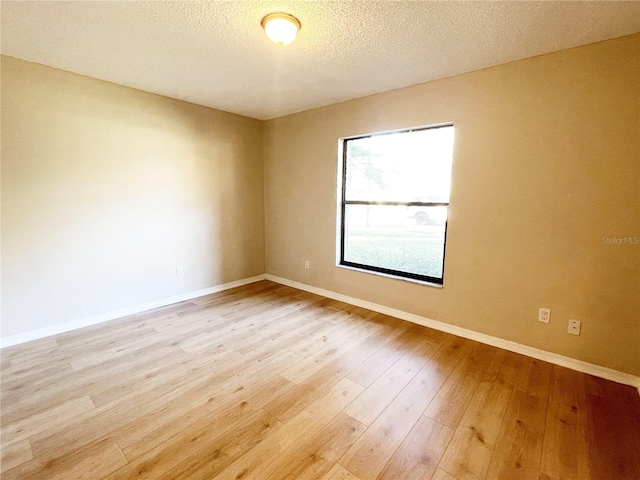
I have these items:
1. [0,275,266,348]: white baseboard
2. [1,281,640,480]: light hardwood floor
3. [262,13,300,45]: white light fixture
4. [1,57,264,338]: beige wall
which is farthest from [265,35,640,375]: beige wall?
[0,275,266,348]: white baseboard

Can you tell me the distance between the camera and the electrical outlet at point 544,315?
2309mm

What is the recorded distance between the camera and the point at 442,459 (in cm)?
143

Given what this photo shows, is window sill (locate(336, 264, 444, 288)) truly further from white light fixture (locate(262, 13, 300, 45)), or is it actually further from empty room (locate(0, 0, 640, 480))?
white light fixture (locate(262, 13, 300, 45))

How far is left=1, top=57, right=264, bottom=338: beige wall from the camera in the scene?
97.5 inches

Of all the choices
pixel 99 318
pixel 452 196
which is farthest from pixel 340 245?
pixel 99 318

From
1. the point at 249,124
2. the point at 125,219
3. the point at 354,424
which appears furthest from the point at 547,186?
the point at 125,219

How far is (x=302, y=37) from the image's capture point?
80.5 inches

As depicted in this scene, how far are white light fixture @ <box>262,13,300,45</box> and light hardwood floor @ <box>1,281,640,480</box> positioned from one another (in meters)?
2.34

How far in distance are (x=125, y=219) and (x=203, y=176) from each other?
1.04 m

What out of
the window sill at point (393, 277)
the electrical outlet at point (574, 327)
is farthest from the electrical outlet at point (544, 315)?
the window sill at point (393, 277)

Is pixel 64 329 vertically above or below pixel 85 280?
below

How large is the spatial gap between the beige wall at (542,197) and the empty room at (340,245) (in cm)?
2

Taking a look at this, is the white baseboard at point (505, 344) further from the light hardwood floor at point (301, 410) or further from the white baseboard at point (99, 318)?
the white baseboard at point (99, 318)

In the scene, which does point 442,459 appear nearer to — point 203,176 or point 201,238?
point 201,238
